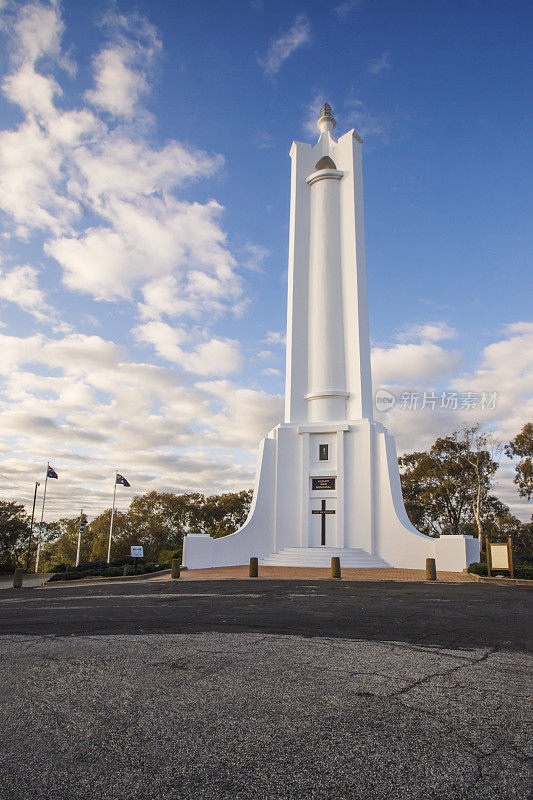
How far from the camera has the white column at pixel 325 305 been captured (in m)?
28.8

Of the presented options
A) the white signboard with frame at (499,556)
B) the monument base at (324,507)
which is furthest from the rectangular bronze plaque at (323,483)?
the white signboard with frame at (499,556)

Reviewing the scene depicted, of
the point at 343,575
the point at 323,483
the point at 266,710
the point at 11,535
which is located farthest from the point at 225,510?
the point at 266,710

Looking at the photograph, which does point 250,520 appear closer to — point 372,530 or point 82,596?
point 372,530

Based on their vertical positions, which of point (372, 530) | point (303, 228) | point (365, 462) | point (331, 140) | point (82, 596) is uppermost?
point (331, 140)

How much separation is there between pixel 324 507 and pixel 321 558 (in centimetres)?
304

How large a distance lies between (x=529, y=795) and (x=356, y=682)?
7.16ft

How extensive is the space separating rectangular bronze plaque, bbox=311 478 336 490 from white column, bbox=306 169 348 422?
333 cm

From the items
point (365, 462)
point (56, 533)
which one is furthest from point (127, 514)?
point (365, 462)

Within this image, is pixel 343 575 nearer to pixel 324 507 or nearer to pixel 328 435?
pixel 324 507

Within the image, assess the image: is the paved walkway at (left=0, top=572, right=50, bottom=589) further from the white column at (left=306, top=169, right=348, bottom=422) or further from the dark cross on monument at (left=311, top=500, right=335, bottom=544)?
the white column at (left=306, top=169, right=348, bottom=422)

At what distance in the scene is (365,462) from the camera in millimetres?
26516

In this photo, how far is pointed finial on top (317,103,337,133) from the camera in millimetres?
34469

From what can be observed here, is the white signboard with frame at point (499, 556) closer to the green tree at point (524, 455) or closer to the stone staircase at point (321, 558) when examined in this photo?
the stone staircase at point (321, 558)

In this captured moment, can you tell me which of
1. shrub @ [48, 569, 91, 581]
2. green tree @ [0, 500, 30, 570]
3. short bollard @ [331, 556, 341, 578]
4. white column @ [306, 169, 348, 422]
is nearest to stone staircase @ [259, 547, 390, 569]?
short bollard @ [331, 556, 341, 578]
